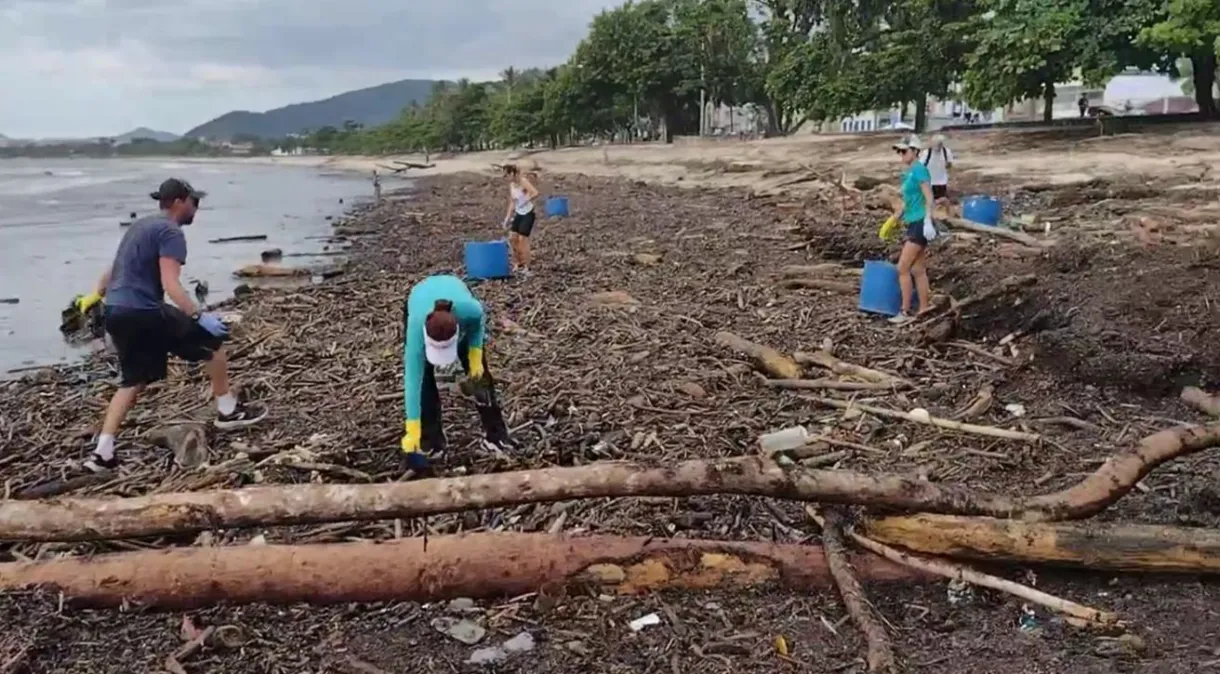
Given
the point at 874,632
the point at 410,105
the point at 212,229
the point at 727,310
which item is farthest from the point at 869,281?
the point at 410,105

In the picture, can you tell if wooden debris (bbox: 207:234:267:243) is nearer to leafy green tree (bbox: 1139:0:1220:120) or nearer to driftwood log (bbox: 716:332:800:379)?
driftwood log (bbox: 716:332:800:379)

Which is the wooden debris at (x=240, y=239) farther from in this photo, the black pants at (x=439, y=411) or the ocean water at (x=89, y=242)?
the black pants at (x=439, y=411)

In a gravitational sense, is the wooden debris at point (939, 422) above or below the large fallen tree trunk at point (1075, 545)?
below

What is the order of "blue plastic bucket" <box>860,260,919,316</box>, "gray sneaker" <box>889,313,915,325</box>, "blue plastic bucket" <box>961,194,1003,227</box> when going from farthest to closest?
"blue plastic bucket" <box>961,194,1003,227</box>, "blue plastic bucket" <box>860,260,919,316</box>, "gray sneaker" <box>889,313,915,325</box>

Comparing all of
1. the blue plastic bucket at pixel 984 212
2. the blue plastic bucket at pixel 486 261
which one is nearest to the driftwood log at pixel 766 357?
the blue plastic bucket at pixel 486 261

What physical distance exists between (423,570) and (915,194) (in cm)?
664

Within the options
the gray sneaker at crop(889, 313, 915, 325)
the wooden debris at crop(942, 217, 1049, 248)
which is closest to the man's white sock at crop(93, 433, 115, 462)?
the gray sneaker at crop(889, 313, 915, 325)

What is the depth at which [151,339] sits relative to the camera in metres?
6.43

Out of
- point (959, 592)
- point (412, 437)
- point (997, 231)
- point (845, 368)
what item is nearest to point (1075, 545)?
point (959, 592)

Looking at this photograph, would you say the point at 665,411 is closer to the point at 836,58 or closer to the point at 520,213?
the point at 520,213

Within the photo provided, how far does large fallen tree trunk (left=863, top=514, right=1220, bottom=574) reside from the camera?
14.2 feet

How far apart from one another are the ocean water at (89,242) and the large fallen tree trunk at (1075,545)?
1014cm

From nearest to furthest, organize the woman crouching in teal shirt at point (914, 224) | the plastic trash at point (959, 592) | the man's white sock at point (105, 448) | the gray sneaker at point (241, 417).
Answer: the plastic trash at point (959, 592) < the man's white sock at point (105, 448) < the gray sneaker at point (241, 417) < the woman crouching in teal shirt at point (914, 224)

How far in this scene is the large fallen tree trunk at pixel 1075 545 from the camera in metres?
4.34
